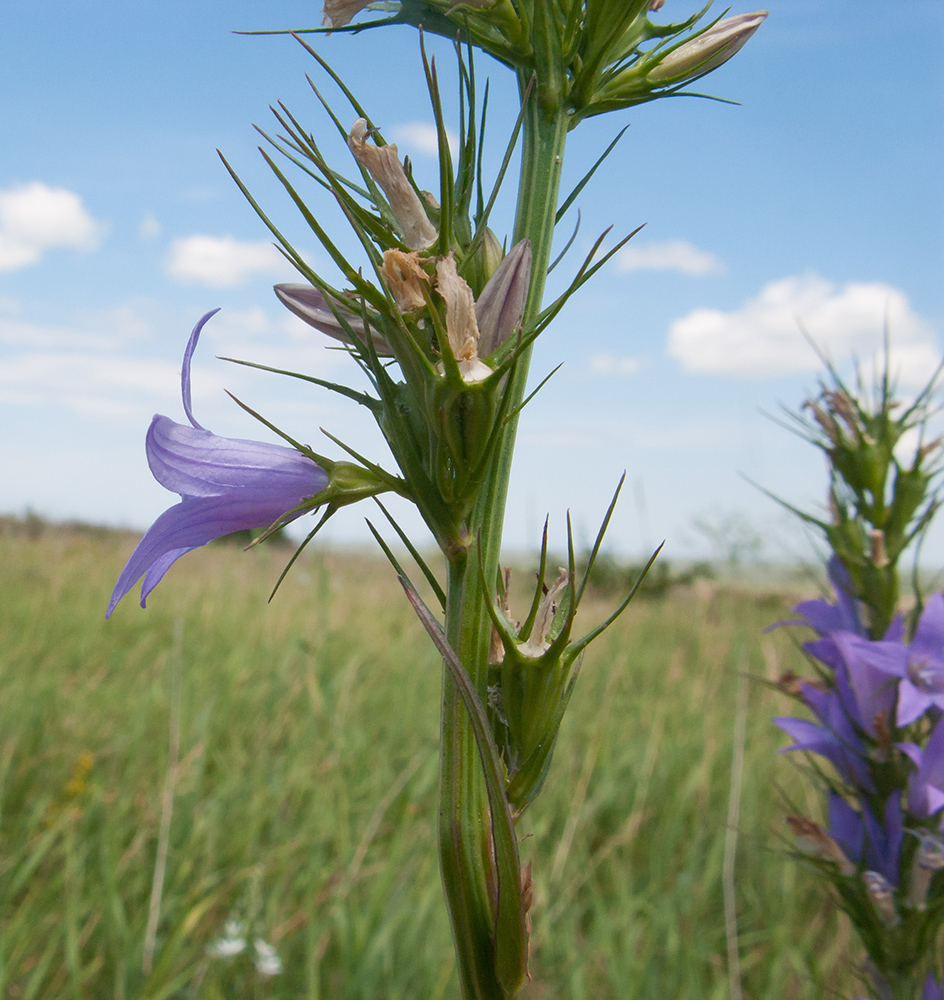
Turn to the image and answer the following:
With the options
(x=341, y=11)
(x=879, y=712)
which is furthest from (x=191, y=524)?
(x=879, y=712)

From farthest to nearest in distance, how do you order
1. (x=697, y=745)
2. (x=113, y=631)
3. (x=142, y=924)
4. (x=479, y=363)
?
(x=113, y=631) → (x=697, y=745) → (x=142, y=924) → (x=479, y=363)

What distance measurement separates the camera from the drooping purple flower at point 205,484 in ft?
2.96

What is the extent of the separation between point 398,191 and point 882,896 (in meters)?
1.31

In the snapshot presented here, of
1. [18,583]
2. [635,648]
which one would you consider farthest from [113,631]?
[635,648]

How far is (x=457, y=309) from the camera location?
0.76 metres

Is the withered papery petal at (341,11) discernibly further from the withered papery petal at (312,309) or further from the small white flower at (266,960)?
the small white flower at (266,960)

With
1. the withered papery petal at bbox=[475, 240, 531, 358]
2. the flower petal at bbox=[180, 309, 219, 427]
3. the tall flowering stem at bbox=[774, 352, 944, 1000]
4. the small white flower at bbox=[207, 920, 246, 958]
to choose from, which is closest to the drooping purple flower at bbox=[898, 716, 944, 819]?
the tall flowering stem at bbox=[774, 352, 944, 1000]

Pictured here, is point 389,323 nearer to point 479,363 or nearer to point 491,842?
point 479,363

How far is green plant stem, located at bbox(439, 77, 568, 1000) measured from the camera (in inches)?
29.9

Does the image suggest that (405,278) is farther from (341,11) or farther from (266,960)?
(266,960)

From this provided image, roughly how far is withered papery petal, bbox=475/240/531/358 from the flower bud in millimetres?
338

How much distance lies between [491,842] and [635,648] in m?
5.76

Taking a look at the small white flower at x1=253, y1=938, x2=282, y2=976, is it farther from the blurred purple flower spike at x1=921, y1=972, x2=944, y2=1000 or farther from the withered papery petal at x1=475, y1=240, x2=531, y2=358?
the withered papery petal at x1=475, y1=240, x2=531, y2=358

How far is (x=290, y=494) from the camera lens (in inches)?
35.7
